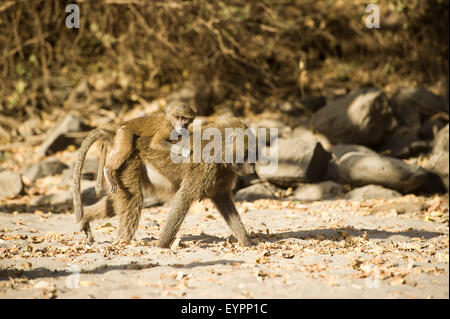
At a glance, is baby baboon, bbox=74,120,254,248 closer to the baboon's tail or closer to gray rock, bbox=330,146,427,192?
the baboon's tail

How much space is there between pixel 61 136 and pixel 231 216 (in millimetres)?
8277

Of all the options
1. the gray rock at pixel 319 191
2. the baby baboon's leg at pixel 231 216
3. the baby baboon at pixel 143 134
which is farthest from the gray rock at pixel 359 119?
the baby baboon at pixel 143 134

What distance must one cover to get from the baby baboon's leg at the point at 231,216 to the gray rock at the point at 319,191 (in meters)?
3.92

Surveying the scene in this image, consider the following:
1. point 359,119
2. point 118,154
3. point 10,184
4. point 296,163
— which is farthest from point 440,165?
point 10,184

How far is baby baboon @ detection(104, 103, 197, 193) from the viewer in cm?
596

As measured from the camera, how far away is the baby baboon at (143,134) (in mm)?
5961

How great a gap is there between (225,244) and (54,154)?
8.19m

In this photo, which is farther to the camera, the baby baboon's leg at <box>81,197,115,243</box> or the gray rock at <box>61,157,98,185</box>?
the gray rock at <box>61,157,98,185</box>

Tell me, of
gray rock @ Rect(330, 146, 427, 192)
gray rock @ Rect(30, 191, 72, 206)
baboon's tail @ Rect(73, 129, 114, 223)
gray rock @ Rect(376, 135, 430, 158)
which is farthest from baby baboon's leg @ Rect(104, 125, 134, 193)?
gray rock @ Rect(376, 135, 430, 158)

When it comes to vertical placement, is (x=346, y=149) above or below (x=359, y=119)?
below

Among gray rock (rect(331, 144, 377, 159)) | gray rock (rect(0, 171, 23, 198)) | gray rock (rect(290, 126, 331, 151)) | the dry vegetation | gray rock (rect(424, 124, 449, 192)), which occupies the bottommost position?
gray rock (rect(0, 171, 23, 198))

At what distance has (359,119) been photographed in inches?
456

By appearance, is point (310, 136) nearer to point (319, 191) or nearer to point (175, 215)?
point (319, 191)

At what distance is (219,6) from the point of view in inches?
565
